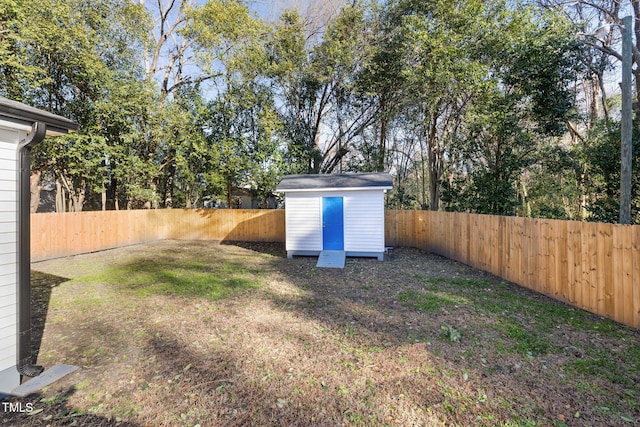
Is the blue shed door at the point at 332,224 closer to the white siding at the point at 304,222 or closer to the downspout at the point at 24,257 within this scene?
the white siding at the point at 304,222

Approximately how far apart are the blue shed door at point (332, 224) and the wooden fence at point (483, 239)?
3.28 m

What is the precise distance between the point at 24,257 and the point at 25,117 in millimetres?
1268

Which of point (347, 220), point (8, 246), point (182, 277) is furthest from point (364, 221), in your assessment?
point (8, 246)

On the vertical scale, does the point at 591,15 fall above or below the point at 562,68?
above

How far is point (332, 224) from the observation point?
28.6ft

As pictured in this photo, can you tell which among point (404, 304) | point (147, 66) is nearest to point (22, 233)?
point (404, 304)

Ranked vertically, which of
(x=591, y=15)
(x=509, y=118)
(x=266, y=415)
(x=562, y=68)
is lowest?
(x=266, y=415)

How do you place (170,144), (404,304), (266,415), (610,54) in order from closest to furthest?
1. (266,415)
2. (404,304)
3. (610,54)
4. (170,144)

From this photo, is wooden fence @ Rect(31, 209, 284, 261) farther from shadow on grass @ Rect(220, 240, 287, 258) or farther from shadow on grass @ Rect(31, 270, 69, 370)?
shadow on grass @ Rect(31, 270, 69, 370)

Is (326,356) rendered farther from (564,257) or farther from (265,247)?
(265,247)

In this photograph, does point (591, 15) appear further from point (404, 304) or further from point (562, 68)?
point (404, 304)

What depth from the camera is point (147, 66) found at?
12.8 metres

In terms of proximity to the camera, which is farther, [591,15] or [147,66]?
[147,66]

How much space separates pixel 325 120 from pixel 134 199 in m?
9.78
